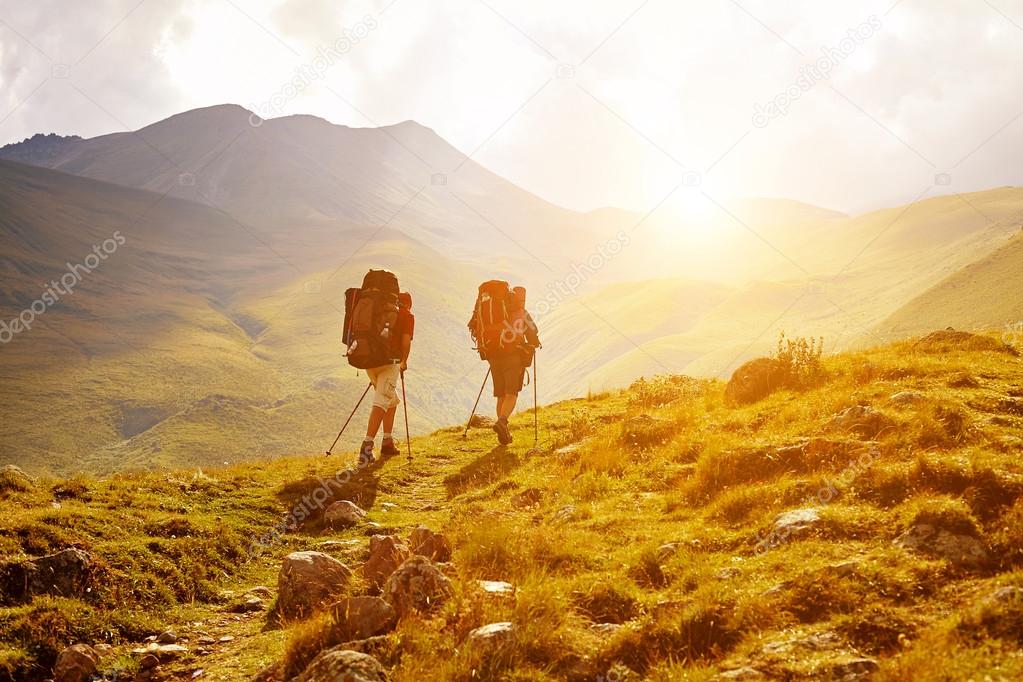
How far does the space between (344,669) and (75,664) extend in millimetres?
3040

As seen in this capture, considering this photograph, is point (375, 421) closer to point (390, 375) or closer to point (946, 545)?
point (390, 375)

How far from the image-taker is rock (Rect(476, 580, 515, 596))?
6117mm

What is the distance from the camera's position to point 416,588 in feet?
20.3

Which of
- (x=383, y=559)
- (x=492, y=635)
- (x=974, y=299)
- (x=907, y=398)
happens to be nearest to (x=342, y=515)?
(x=383, y=559)

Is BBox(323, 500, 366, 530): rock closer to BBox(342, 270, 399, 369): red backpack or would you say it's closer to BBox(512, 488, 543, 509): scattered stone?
BBox(512, 488, 543, 509): scattered stone

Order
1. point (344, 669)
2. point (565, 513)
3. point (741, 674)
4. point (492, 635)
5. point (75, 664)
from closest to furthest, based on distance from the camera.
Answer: point (741, 674)
point (344, 669)
point (492, 635)
point (75, 664)
point (565, 513)

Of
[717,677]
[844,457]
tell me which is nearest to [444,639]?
[717,677]

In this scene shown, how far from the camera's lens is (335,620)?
19.7 feet

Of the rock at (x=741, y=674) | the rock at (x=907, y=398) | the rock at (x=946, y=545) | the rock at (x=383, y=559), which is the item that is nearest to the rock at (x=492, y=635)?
the rock at (x=741, y=674)

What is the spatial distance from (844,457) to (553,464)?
547cm

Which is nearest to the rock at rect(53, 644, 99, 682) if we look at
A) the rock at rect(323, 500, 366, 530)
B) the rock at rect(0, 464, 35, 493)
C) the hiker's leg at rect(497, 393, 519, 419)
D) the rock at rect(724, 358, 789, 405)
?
the rock at rect(323, 500, 366, 530)

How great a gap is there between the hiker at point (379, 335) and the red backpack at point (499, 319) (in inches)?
97.2

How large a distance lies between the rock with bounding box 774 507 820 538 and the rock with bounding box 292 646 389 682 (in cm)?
437

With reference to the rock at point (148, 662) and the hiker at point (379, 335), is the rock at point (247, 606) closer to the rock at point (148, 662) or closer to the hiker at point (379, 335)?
the rock at point (148, 662)
